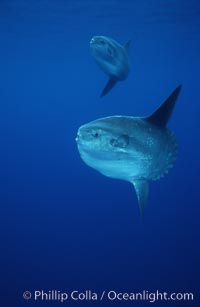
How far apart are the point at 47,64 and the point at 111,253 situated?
25.6 meters

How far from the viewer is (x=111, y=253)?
10836 millimetres

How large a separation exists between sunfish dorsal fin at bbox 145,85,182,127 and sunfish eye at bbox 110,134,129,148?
492mm

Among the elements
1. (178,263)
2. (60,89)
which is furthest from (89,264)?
(60,89)

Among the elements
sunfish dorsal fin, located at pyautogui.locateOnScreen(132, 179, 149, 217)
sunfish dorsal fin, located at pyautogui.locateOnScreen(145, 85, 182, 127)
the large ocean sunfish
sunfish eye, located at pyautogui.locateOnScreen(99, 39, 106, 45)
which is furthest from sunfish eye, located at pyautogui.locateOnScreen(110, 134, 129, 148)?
sunfish eye, located at pyautogui.locateOnScreen(99, 39, 106, 45)

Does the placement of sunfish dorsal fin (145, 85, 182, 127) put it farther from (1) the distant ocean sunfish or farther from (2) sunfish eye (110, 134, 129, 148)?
(1) the distant ocean sunfish

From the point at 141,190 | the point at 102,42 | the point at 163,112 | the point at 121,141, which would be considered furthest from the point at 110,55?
the point at 121,141

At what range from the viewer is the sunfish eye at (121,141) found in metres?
2.95

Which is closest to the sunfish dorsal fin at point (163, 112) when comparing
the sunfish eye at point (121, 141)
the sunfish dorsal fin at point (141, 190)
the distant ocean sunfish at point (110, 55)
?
the sunfish eye at point (121, 141)

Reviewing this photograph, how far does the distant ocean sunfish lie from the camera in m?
6.07

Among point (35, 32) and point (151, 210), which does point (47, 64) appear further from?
point (151, 210)

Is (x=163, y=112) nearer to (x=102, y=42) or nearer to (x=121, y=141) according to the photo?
(x=121, y=141)

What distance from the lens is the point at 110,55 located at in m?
6.21

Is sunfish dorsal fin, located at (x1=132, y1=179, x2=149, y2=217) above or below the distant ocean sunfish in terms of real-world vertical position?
below

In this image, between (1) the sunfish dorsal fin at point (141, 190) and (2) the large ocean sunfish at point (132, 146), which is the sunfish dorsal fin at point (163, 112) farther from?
(1) the sunfish dorsal fin at point (141, 190)
